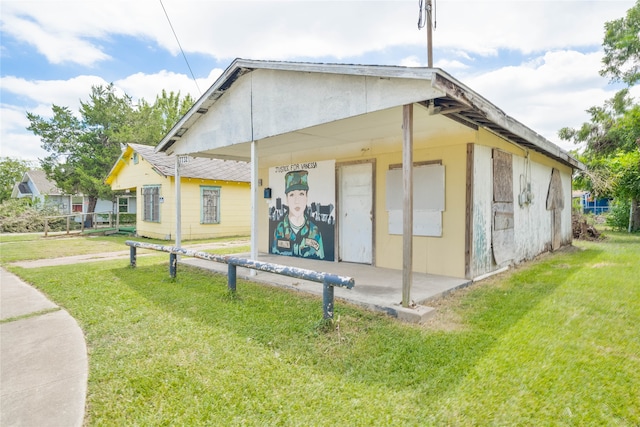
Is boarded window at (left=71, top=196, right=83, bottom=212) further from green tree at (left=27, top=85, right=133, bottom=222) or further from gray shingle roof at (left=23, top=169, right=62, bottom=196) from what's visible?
green tree at (left=27, top=85, right=133, bottom=222)

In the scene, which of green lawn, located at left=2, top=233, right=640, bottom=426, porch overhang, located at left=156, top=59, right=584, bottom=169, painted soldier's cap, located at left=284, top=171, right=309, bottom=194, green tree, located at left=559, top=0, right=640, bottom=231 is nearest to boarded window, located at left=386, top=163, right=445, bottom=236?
porch overhang, located at left=156, top=59, right=584, bottom=169

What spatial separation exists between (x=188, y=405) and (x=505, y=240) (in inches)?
248

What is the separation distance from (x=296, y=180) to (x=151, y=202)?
9.33m

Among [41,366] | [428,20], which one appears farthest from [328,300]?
[428,20]

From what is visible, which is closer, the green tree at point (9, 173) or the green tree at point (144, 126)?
the green tree at point (144, 126)

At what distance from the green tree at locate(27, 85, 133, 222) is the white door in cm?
1841

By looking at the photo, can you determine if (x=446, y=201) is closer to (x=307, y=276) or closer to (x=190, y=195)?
(x=307, y=276)

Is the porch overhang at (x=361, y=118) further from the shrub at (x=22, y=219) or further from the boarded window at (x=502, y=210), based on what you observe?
the shrub at (x=22, y=219)

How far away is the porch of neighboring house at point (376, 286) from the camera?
4059 millimetres

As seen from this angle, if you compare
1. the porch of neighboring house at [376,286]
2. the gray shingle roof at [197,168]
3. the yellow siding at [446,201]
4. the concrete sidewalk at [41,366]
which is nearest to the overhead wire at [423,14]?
the yellow siding at [446,201]

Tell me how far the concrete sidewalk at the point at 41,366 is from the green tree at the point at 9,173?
42315mm

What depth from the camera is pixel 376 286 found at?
5152 millimetres

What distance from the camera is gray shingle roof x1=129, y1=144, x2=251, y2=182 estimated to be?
13875mm

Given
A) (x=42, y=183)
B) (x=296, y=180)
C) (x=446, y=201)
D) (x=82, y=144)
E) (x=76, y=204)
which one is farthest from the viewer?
(x=42, y=183)
